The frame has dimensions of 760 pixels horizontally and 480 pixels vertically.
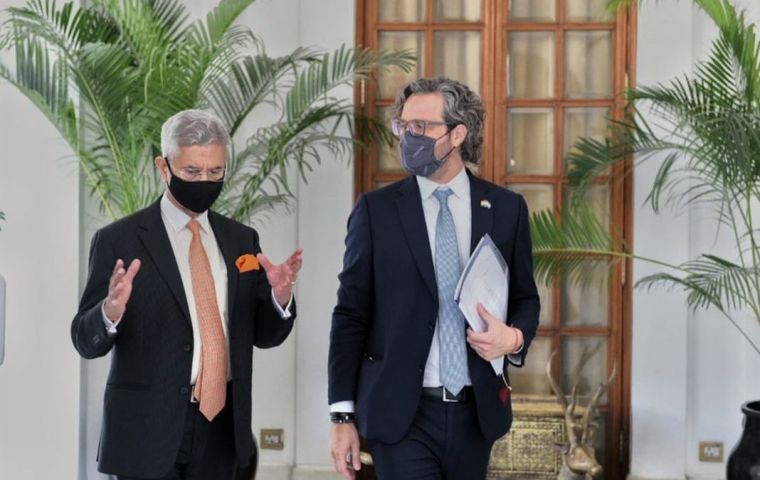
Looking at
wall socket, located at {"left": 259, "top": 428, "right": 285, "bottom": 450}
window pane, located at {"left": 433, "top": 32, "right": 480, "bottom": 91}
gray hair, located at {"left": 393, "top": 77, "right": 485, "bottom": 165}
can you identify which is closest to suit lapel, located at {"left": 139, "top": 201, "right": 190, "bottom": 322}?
gray hair, located at {"left": 393, "top": 77, "right": 485, "bottom": 165}

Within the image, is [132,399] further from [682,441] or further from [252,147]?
[682,441]

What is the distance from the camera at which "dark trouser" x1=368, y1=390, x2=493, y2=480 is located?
353cm

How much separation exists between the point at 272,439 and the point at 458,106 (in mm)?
4292

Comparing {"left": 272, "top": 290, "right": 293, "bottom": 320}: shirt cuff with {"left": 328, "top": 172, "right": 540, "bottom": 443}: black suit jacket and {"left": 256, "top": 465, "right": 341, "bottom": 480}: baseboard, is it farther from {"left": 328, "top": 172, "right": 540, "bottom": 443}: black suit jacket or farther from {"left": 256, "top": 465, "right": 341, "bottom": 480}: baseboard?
{"left": 256, "top": 465, "right": 341, "bottom": 480}: baseboard

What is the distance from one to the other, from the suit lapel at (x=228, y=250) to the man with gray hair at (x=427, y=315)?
30cm

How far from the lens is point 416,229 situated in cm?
360

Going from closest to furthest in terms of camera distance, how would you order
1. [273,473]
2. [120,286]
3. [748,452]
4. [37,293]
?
[120,286], [748,452], [37,293], [273,473]

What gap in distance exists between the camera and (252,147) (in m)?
6.91

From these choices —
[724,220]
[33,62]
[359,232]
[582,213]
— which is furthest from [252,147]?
[359,232]

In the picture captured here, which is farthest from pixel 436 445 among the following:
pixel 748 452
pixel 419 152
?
pixel 748 452

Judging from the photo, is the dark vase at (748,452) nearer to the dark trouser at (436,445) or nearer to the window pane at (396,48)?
the window pane at (396,48)

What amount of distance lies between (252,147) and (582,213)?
1.77 m

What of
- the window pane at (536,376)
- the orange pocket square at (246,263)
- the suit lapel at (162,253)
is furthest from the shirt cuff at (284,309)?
the window pane at (536,376)

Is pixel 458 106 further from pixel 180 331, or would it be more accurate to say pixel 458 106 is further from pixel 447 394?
pixel 180 331
